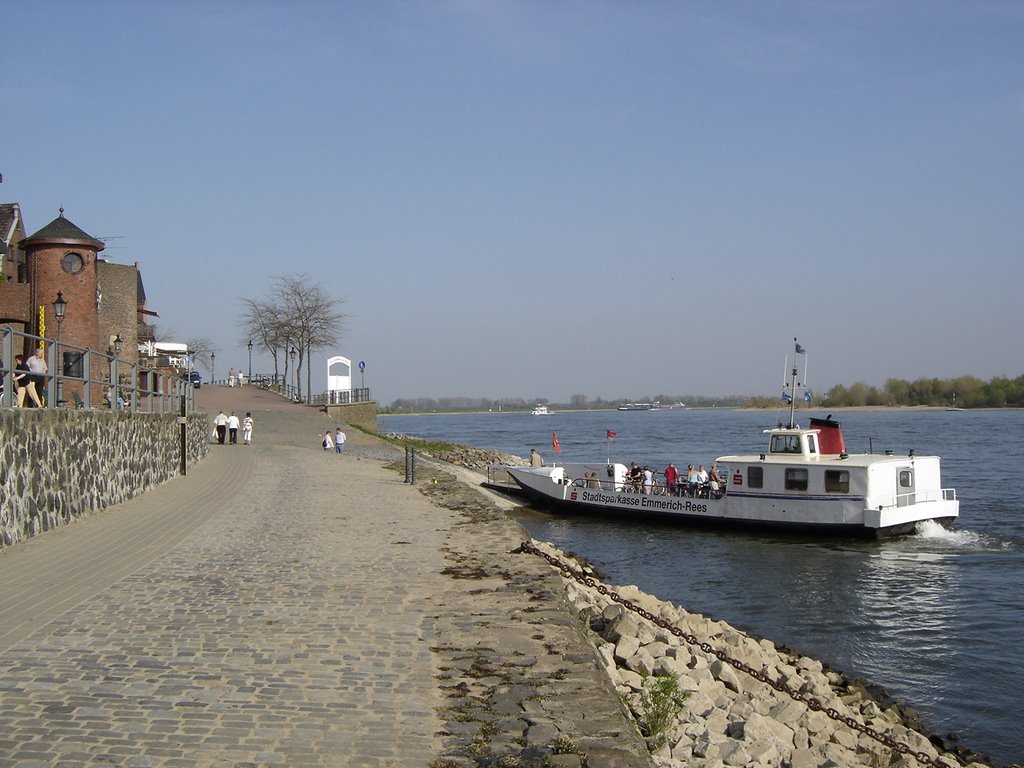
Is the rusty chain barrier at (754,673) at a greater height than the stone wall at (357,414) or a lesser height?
lesser

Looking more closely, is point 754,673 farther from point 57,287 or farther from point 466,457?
point 466,457

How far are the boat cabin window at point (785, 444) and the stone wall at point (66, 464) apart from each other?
17.8m

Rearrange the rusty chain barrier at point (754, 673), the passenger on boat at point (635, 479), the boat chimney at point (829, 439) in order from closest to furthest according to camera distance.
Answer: the rusty chain barrier at point (754, 673), the boat chimney at point (829, 439), the passenger on boat at point (635, 479)

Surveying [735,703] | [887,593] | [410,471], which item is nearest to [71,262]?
[410,471]

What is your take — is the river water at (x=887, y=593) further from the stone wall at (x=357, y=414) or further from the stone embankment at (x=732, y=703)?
the stone wall at (x=357, y=414)

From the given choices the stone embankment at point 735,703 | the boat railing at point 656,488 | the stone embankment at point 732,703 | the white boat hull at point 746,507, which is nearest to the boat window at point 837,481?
the white boat hull at point 746,507

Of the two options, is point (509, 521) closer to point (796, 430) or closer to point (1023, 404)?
point (796, 430)

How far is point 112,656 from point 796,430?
80.2ft

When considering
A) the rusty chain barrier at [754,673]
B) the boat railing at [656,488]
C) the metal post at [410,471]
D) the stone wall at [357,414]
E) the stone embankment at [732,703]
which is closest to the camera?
the stone embankment at [732,703]

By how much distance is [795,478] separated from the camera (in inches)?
1123

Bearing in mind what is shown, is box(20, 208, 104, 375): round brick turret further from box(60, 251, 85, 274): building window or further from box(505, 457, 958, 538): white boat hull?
box(505, 457, 958, 538): white boat hull

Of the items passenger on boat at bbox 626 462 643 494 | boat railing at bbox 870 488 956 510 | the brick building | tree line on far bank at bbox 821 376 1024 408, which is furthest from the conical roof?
tree line on far bank at bbox 821 376 1024 408

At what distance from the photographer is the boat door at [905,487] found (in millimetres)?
27781

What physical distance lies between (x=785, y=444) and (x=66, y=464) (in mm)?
21275
